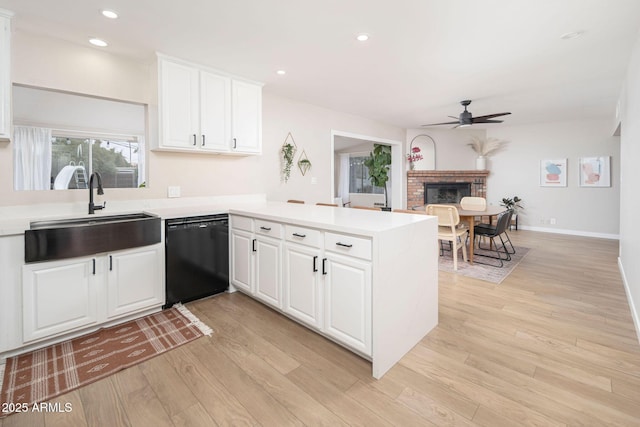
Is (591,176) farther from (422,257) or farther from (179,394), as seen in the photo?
(179,394)

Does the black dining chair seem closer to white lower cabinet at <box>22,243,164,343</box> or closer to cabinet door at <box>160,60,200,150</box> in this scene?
cabinet door at <box>160,60,200,150</box>

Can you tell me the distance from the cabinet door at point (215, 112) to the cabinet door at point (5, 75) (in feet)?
4.63

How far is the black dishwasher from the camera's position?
2.74m

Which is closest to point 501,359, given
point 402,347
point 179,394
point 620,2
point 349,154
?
point 402,347

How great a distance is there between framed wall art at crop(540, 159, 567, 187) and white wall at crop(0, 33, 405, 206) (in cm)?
437

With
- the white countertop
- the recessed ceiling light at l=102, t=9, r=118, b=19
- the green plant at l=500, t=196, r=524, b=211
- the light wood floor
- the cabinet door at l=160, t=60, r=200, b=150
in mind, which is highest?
the recessed ceiling light at l=102, t=9, r=118, b=19

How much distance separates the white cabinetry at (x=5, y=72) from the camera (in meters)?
2.23

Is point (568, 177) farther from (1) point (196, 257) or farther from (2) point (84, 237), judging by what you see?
(2) point (84, 237)

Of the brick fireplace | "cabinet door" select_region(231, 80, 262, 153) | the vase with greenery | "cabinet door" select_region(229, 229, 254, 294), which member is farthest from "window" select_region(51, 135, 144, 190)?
the brick fireplace

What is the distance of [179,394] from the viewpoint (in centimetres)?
171

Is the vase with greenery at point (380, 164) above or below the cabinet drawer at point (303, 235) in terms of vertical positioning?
above

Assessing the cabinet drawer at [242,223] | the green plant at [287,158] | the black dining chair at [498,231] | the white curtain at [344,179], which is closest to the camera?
the cabinet drawer at [242,223]

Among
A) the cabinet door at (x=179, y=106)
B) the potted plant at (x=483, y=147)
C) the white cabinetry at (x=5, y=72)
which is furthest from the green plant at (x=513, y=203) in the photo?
the white cabinetry at (x=5, y=72)

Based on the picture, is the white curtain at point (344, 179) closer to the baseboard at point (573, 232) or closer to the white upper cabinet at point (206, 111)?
the baseboard at point (573, 232)
